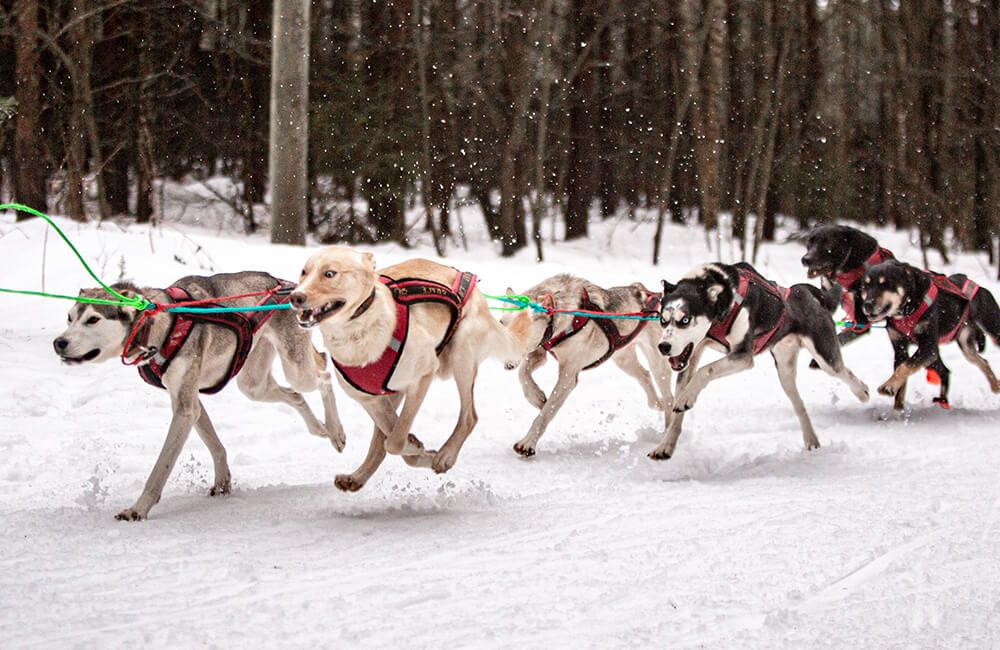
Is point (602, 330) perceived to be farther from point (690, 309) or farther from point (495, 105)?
point (495, 105)

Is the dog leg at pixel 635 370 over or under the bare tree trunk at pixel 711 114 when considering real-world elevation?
under

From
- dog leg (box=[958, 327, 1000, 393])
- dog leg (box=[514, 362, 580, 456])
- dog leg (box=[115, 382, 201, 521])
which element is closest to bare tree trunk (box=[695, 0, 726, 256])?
dog leg (box=[958, 327, 1000, 393])

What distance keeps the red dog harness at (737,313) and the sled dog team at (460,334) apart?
0.5 inches

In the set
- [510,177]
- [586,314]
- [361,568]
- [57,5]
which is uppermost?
[57,5]

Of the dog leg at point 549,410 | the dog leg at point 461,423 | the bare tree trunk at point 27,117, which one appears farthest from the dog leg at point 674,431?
the bare tree trunk at point 27,117

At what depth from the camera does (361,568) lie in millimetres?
4082

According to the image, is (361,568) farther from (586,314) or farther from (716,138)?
(716,138)

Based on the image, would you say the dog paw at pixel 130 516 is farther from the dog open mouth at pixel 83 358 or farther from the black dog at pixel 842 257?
the black dog at pixel 842 257

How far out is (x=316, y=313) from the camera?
4.45 m

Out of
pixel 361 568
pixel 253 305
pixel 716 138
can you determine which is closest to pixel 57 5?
pixel 716 138

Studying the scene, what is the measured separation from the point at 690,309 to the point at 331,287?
8.70 ft

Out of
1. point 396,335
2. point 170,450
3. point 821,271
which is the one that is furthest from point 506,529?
point 821,271

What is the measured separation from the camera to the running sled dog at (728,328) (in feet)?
20.7

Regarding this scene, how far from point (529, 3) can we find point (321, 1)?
17.2 ft
